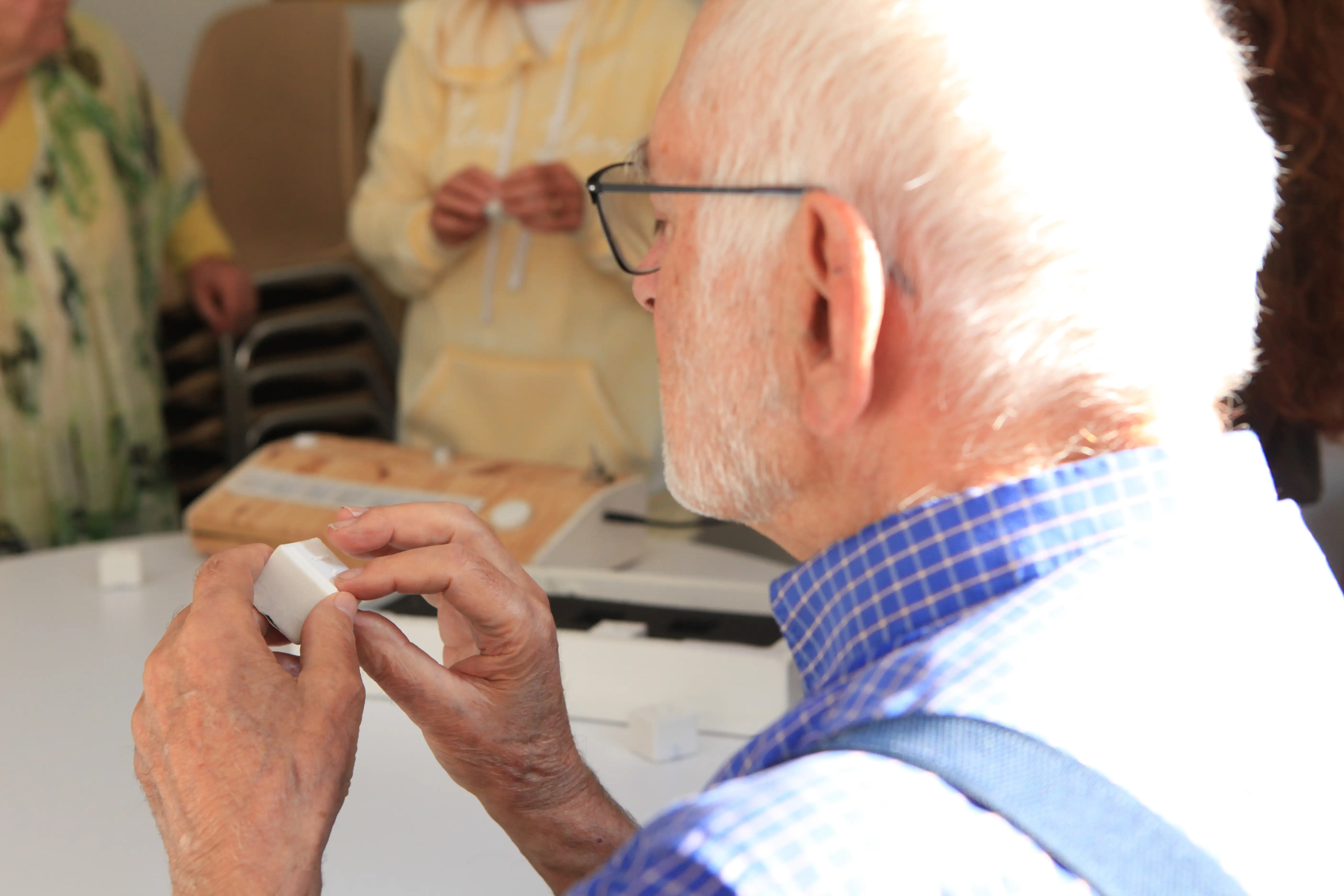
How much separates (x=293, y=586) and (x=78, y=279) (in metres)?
1.75

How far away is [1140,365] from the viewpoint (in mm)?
591

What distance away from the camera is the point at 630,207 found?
82 centimetres

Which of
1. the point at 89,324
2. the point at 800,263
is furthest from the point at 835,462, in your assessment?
the point at 89,324

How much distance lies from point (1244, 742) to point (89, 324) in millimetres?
2197

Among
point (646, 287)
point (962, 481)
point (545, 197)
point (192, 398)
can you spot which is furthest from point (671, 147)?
point (192, 398)

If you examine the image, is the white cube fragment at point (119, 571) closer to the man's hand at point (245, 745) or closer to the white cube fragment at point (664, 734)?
the white cube fragment at point (664, 734)

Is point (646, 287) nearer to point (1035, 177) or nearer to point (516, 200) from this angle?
point (1035, 177)

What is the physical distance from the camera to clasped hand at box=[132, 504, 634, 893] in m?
0.61

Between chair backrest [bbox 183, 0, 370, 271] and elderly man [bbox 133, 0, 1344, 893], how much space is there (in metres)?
2.66

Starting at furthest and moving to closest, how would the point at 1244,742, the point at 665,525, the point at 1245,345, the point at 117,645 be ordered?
1. the point at 665,525
2. the point at 117,645
3. the point at 1245,345
4. the point at 1244,742

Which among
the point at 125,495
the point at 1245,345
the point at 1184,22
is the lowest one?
the point at 125,495

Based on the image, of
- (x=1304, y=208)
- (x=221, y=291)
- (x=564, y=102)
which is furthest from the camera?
(x=221, y=291)

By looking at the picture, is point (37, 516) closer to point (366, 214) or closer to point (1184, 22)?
point (366, 214)

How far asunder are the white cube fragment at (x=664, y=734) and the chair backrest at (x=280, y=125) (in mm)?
2312
